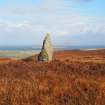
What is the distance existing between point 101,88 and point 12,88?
2.57m

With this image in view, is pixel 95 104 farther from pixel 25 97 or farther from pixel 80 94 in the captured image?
pixel 25 97

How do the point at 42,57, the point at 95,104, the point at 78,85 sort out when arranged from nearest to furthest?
the point at 95,104 → the point at 78,85 → the point at 42,57

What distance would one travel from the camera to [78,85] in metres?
12.1

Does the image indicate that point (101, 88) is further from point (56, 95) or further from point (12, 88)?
point (12, 88)

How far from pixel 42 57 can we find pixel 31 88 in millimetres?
28562

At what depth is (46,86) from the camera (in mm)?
12148

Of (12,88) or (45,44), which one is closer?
(12,88)

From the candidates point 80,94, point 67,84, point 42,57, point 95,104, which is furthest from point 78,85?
point 42,57

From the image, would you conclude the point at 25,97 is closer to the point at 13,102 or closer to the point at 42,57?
the point at 13,102

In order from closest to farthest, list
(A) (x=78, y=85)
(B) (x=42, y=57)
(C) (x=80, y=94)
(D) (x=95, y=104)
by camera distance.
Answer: (D) (x=95, y=104) → (C) (x=80, y=94) → (A) (x=78, y=85) → (B) (x=42, y=57)

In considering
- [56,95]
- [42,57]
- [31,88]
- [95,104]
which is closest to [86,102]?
[95,104]

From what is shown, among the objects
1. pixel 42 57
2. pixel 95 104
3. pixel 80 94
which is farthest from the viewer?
pixel 42 57

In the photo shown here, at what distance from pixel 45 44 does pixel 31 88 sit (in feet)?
101

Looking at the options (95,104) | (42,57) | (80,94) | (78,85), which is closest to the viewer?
(95,104)
